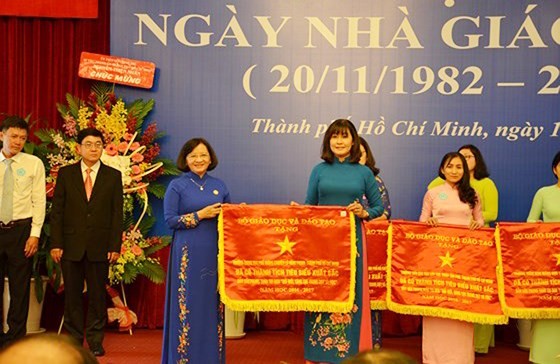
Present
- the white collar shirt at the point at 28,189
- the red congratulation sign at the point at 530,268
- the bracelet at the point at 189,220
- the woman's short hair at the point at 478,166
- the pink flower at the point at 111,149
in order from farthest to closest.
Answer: the pink flower at the point at 111,149
the woman's short hair at the point at 478,166
the white collar shirt at the point at 28,189
the red congratulation sign at the point at 530,268
the bracelet at the point at 189,220

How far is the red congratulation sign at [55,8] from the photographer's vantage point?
5.89 metres

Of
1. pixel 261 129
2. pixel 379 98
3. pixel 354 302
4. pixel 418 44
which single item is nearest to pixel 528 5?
pixel 418 44

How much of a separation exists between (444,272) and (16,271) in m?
2.65

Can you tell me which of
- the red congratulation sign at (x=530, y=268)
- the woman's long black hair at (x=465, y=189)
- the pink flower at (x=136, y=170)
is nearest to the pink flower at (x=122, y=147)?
the pink flower at (x=136, y=170)

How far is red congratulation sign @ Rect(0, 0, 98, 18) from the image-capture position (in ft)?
19.3

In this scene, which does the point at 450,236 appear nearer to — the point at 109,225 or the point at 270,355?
the point at 270,355

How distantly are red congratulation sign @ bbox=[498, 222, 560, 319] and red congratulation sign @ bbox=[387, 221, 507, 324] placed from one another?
Result: 0.07m

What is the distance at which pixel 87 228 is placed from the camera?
468 centimetres

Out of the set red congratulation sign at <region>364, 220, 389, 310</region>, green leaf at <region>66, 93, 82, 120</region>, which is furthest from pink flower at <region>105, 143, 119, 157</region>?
red congratulation sign at <region>364, 220, 389, 310</region>

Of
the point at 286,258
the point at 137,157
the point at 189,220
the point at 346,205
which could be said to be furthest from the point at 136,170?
the point at 346,205

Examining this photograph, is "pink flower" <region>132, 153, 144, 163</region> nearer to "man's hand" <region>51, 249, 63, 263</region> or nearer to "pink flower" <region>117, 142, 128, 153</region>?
"pink flower" <region>117, 142, 128, 153</region>

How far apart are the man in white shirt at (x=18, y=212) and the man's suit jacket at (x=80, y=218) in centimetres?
16

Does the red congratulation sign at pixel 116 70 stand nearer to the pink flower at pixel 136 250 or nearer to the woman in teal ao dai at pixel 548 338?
the pink flower at pixel 136 250

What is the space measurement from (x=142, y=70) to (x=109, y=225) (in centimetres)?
156
